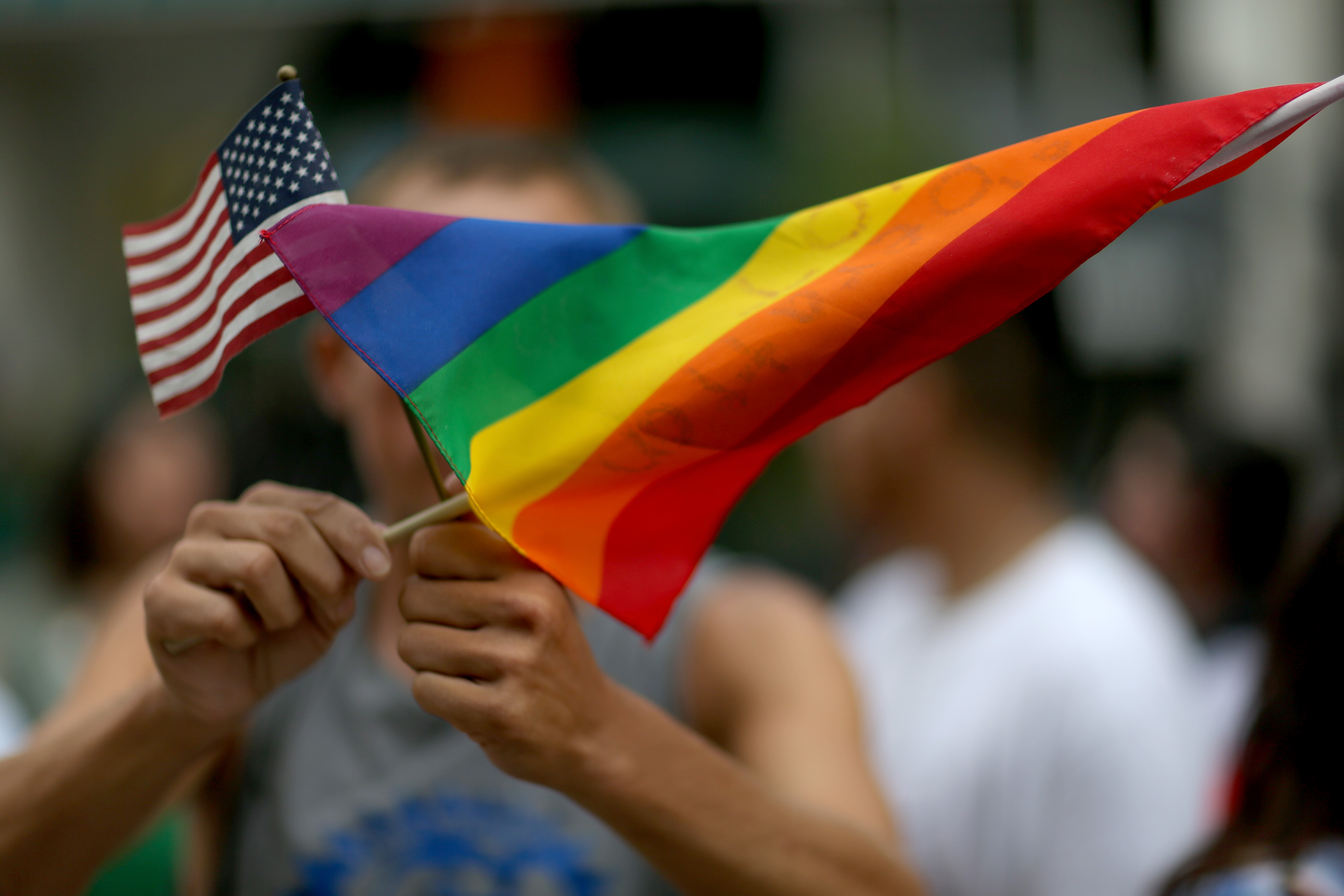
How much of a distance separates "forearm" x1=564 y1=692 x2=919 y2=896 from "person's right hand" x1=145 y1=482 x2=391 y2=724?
274 millimetres

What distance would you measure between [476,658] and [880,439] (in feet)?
5.92

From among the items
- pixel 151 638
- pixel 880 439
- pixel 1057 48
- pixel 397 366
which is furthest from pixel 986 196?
pixel 1057 48

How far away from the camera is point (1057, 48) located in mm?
7113

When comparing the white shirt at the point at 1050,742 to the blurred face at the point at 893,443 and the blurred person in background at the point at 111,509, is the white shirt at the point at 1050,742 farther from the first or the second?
the blurred person in background at the point at 111,509

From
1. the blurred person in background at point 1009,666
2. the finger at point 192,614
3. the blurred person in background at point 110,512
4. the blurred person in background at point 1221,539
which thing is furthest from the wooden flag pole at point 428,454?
the blurred person in background at point 110,512

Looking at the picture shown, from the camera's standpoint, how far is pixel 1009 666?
2191 millimetres

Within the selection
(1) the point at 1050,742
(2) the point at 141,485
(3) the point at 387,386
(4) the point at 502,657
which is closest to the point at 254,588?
(4) the point at 502,657

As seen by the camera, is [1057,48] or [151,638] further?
[1057,48]

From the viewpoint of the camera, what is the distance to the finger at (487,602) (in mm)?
984

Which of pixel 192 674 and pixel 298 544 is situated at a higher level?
pixel 298 544

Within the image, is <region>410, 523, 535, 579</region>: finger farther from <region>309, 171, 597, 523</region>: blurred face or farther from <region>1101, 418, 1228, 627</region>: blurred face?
<region>1101, 418, 1228, 627</region>: blurred face

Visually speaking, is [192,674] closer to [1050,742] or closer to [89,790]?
[89,790]

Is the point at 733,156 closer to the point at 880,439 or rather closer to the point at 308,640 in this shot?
the point at 880,439

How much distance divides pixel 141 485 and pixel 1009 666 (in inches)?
107
